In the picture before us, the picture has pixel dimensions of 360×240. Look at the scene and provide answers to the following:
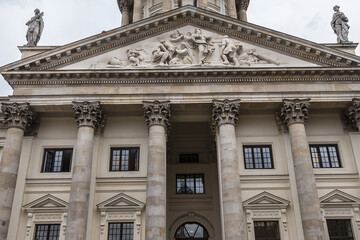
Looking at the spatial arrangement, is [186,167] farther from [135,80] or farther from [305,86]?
[305,86]

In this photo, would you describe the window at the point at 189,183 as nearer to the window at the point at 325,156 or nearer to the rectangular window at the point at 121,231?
the rectangular window at the point at 121,231

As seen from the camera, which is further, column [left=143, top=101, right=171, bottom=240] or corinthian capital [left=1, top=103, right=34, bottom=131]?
corinthian capital [left=1, top=103, right=34, bottom=131]

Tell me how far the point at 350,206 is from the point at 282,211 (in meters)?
4.25

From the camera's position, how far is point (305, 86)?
24.6 meters

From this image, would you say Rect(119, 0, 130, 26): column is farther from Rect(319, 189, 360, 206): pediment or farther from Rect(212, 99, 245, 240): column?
Rect(319, 189, 360, 206): pediment

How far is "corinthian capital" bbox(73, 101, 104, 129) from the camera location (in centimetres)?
2372

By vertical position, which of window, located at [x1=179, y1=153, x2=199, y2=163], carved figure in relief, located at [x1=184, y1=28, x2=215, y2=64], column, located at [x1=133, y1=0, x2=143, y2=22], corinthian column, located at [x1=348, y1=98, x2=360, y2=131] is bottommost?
window, located at [x1=179, y1=153, x2=199, y2=163]

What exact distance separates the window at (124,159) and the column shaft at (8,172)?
5.92m

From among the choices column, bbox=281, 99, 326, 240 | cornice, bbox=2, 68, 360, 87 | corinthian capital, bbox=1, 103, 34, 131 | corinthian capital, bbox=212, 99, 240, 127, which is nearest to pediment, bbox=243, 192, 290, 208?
column, bbox=281, 99, 326, 240

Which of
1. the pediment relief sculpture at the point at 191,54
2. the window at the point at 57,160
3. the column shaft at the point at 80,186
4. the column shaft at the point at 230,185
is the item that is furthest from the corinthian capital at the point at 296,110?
the window at the point at 57,160

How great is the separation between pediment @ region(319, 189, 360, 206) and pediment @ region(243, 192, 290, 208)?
234 cm

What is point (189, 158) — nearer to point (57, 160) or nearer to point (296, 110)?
point (296, 110)

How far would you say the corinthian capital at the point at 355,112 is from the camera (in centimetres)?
2398

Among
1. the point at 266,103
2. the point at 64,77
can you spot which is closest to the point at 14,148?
the point at 64,77
